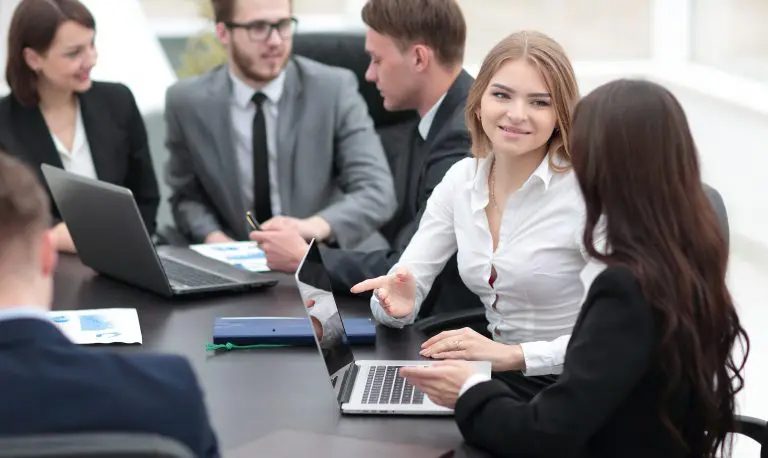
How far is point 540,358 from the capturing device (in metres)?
2.12

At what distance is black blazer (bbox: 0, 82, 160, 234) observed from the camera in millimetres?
3342

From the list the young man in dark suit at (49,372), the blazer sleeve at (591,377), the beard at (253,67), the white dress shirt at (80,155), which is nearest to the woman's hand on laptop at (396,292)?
the blazer sleeve at (591,377)

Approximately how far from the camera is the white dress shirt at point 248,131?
140 inches

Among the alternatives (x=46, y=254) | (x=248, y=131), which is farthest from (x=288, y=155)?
(x=46, y=254)

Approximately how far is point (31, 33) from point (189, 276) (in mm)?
1055

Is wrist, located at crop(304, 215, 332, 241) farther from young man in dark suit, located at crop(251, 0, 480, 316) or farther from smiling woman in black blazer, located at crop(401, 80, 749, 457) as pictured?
smiling woman in black blazer, located at crop(401, 80, 749, 457)

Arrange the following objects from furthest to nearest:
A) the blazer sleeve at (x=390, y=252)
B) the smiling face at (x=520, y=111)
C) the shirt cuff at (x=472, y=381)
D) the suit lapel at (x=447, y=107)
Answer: the suit lapel at (x=447, y=107), the blazer sleeve at (x=390, y=252), the smiling face at (x=520, y=111), the shirt cuff at (x=472, y=381)

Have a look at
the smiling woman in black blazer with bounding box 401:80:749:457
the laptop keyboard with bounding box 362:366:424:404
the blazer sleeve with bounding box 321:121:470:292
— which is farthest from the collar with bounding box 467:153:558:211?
the smiling woman in black blazer with bounding box 401:80:749:457

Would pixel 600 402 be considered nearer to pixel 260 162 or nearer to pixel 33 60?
pixel 260 162

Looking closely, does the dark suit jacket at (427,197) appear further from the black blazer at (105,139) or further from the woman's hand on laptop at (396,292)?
the black blazer at (105,139)

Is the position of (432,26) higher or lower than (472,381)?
higher

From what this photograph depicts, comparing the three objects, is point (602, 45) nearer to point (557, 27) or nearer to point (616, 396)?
point (557, 27)

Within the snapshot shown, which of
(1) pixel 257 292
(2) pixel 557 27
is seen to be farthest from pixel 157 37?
(1) pixel 257 292

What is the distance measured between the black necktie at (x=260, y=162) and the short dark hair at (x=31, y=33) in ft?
1.78
